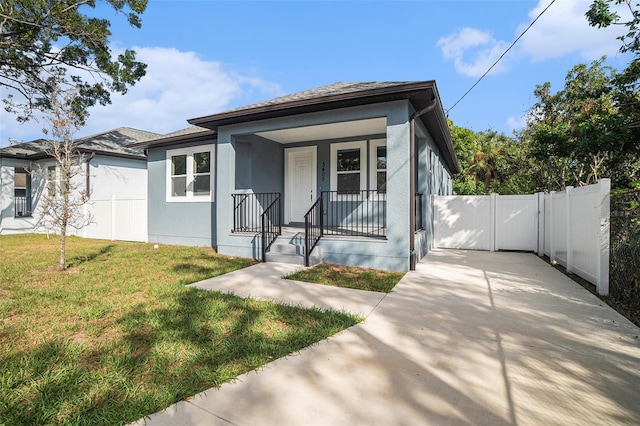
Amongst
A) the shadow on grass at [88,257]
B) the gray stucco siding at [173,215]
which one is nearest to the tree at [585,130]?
the gray stucco siding at [173,215]

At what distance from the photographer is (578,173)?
498 inches

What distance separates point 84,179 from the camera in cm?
1160

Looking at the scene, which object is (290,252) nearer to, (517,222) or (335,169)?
(335,169)

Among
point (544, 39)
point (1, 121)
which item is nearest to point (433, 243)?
point (544, 39)

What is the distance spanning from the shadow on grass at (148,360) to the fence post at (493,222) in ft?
23.6

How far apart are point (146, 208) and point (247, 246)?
504cm

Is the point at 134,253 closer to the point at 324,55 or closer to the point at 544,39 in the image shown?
the point at 324,55

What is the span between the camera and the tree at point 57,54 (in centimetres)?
996

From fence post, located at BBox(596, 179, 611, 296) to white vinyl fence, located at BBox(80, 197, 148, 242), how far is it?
36.9 feet

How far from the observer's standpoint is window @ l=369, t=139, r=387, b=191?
8023 millimetres

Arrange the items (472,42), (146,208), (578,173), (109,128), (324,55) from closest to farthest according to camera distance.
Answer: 1. (472,42)
2. (146,208)
3. (324,55)
4. (578,173)
5. (109,128)

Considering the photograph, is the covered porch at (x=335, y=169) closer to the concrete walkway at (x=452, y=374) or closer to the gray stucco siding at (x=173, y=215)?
the gray stucco siding at (x=173, y=215)

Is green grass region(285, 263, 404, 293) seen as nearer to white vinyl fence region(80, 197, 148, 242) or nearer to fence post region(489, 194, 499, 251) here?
fence post region(489, 194, 499, 251)

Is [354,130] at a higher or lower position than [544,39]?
lower
